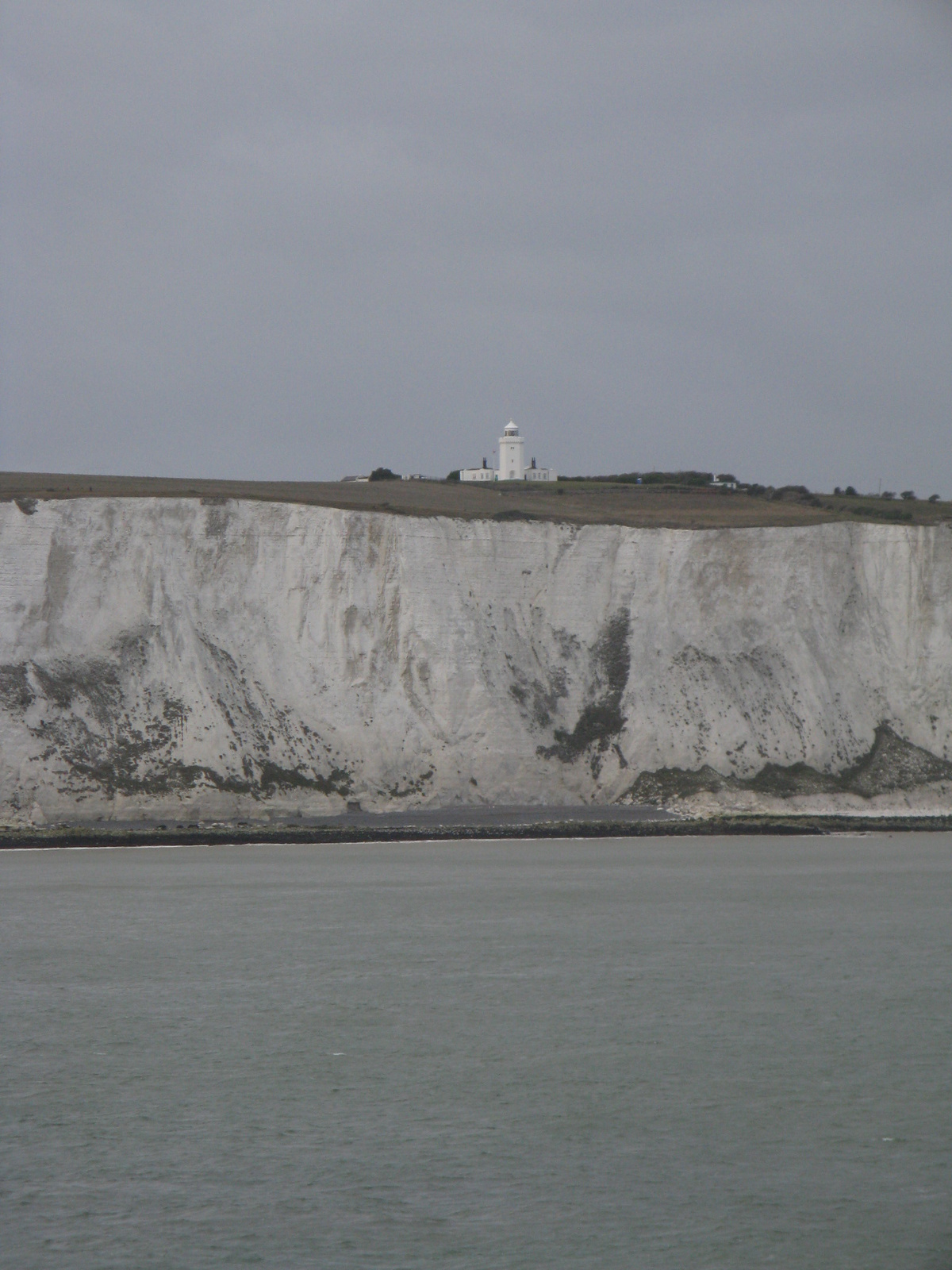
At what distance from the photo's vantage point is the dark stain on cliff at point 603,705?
51656mm

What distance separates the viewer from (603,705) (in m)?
52.8

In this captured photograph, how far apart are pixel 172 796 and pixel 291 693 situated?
19.3 feet

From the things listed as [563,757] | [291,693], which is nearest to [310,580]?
[291,693]

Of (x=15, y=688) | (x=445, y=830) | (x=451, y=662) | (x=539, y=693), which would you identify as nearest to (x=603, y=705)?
(x=539, y=693)

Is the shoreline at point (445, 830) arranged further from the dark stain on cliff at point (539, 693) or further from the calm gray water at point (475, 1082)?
the calm gray water at point (475, 1082)

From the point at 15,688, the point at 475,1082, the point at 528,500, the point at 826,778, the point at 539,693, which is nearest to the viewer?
the point at 475,1082

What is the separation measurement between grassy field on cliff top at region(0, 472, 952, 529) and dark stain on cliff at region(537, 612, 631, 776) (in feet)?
14.9

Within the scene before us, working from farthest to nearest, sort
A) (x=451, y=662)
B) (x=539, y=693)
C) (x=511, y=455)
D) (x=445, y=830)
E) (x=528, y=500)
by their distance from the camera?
Answer: 1. (x=511, y=455)
2. (x=528, y=500)
3. (x=539, y=693)
4. (x=451, y=662)
5. (x=445, y=830)

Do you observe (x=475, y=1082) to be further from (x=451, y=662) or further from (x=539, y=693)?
(x=539, y=693)

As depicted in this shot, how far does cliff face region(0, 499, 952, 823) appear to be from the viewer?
46.5 metres

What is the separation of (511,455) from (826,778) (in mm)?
49622

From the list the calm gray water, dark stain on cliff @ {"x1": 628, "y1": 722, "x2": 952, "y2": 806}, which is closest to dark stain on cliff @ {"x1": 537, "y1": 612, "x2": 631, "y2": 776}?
dark stain on cliff @ {"x1": 628, "y1": 722, "x2": 952, "y2": 806}

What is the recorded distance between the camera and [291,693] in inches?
1944

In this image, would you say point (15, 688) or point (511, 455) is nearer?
point (15, 688)
